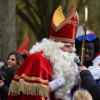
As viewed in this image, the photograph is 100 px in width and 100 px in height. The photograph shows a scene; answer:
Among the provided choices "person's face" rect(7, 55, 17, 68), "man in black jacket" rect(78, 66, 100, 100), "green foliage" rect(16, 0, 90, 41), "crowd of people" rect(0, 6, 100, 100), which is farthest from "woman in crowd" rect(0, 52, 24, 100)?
"green foliage" rect(16, 0, 90, 41)

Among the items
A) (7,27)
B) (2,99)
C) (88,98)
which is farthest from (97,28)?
(88,98)

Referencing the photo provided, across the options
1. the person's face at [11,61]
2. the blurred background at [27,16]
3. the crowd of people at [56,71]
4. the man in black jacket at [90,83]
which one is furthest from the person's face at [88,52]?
the person's face at [11,61]

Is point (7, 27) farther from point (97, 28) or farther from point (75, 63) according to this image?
point (97, 28)

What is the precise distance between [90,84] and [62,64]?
0.64 meters

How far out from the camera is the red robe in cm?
588

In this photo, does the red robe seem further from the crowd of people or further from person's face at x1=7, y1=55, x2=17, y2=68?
person's face at x1=7, y1=55, x2=17, y2=68

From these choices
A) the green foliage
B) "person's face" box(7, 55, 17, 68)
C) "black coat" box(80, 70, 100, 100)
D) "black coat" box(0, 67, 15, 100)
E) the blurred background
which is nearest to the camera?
"black coat" box(80, 70, 100, 100)

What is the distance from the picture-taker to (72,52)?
6246 millimetres

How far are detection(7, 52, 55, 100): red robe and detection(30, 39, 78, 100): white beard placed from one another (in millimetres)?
98

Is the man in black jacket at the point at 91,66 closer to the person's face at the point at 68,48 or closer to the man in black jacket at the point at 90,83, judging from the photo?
the man in black jacket at the point at 90,83

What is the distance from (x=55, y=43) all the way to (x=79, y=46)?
78 cm

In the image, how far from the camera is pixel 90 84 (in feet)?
18.9

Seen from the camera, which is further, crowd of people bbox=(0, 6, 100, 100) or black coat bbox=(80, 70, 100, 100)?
crowd of people bbox=(0, 6, 100, 100)

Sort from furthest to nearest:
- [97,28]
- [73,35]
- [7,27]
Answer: [97,28], [7,27], [73,35]
